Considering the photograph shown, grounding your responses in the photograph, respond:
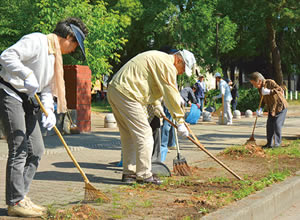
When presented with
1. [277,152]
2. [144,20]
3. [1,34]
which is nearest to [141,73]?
[277,152]

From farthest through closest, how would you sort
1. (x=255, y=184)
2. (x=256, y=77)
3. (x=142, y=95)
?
(x=256, y=77) < (x=142, y=95) < (x=255, y=184)

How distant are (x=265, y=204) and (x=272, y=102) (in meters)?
4.46

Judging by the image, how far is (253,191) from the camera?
15.1ft

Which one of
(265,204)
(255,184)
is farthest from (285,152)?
(265,204)

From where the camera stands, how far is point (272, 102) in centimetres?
839

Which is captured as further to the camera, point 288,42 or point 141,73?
point 288,42

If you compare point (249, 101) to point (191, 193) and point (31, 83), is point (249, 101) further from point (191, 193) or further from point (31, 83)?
point (31, 83)

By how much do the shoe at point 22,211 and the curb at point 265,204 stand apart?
149 cm

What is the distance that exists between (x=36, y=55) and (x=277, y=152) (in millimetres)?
5389

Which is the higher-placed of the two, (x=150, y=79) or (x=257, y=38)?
(x=257, y=38)

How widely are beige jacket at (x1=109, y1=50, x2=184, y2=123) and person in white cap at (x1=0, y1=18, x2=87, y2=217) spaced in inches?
44.3

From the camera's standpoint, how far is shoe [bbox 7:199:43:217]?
3.58m

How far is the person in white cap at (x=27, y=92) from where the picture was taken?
348 centimetres

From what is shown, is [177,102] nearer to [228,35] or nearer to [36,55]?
[36,55]
